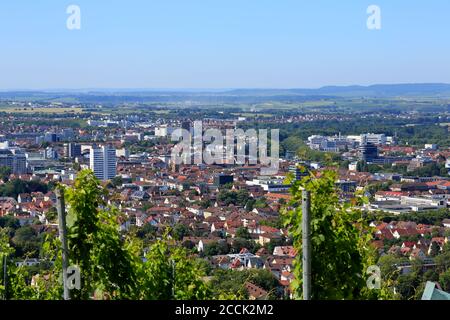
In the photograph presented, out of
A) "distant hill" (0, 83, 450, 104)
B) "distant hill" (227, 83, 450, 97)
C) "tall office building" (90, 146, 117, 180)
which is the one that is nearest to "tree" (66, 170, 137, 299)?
"tall office building" (90, 146, 117, 180)

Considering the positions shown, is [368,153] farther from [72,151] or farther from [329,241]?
[329,241]

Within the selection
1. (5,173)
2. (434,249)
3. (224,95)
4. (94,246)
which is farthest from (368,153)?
(224,95)

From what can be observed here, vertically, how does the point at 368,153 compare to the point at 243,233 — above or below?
below

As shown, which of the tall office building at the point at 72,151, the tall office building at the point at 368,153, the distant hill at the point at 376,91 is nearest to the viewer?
the tall office building at the point at 72,151

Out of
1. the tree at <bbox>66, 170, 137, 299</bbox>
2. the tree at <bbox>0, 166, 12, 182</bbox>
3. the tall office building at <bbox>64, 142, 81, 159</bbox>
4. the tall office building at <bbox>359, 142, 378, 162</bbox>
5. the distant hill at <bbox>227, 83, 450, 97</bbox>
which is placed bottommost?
the tall office building at <bbox>359, 142, 378, 162</bbox>

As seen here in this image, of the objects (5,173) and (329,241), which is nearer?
(329,241)

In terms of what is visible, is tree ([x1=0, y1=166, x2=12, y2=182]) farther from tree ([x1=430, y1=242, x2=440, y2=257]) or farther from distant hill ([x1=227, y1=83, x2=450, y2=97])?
distant hill ([x1=227, y1=83, x2=450, y2=97])

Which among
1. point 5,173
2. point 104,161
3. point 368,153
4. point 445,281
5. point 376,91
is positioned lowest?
point 368,153

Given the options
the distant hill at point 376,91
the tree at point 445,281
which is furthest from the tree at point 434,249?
the distant hill at point 376,91

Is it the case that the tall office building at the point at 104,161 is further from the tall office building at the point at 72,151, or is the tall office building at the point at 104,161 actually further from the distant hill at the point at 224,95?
the distant hill at the point at 224,95

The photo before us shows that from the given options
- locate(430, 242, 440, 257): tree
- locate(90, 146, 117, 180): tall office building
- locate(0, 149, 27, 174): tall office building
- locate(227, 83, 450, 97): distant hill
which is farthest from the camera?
locate(227, 83, 450, 97): distant hill
